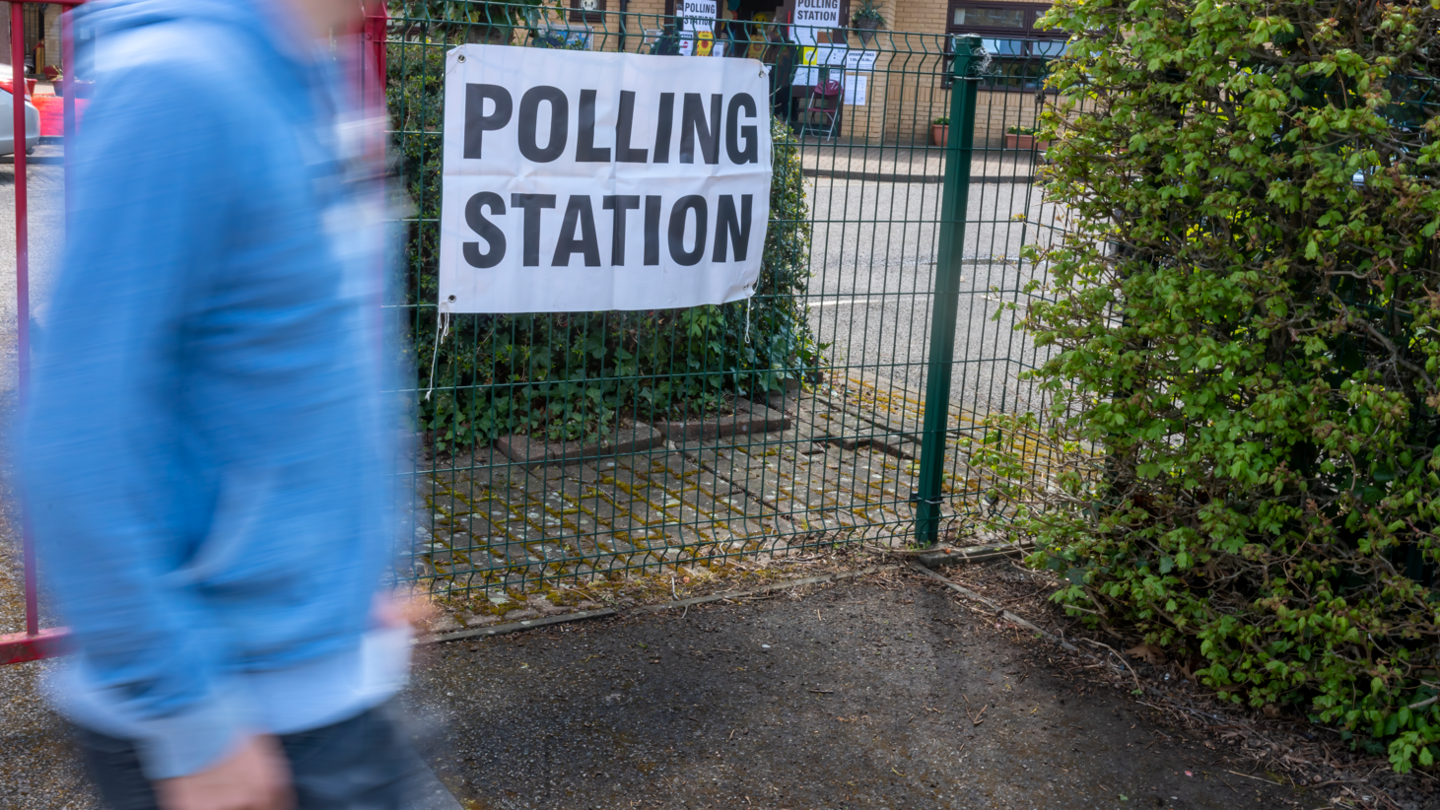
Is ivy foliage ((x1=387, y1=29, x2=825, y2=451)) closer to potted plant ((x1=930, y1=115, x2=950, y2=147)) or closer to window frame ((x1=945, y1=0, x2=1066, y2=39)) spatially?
potted plant ((x1=930, y1=115, x2=950, y2=147))

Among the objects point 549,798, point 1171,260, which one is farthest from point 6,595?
point 1171,260

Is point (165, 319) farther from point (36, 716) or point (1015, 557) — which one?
point (1015, 557)

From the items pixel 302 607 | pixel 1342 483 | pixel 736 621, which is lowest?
pixel 736 621

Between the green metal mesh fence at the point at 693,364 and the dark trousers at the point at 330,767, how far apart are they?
231cm

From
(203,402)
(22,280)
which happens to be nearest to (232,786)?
(203,402)

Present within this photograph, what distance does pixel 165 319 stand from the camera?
1.17 metres

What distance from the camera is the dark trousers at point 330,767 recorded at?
3.97 ft

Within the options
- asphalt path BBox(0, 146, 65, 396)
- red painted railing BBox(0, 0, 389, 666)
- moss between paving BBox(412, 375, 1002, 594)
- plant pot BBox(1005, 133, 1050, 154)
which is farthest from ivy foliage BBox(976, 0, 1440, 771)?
asphalt path BBox(0, 146, 65, 396)

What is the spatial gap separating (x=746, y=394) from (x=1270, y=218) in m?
3.42

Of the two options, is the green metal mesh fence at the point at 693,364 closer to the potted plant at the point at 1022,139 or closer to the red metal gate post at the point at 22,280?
the potted plant at the point at 1022,139

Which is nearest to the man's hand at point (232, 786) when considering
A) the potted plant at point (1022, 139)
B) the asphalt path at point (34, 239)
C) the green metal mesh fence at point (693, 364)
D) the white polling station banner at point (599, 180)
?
the asphalt path at point (34, 239)

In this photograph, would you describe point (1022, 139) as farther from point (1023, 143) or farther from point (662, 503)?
point (662, 503)

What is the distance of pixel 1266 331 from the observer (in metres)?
3.46

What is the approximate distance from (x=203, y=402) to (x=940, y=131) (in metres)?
4.06
